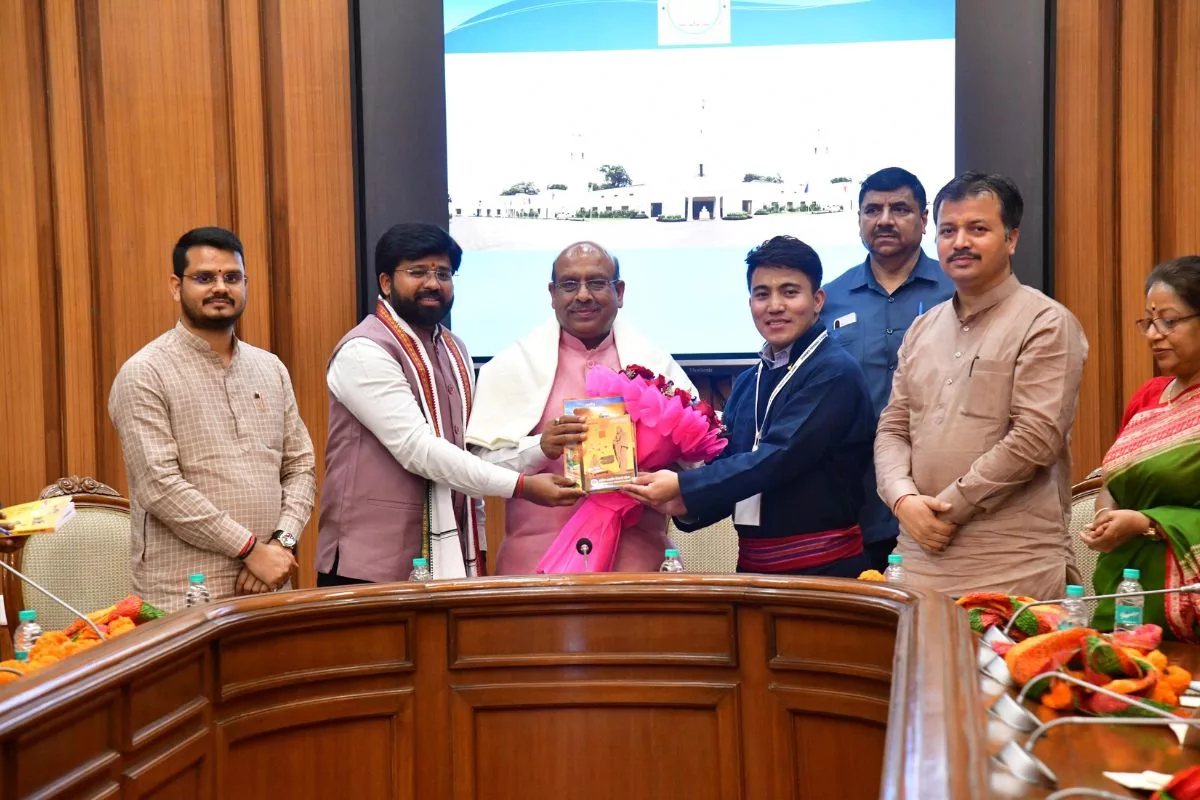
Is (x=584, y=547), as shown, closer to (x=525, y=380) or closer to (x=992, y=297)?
(x=525, y=380)

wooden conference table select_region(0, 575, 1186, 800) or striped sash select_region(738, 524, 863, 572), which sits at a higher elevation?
striped sash select_region(738, 524, 863, 572)

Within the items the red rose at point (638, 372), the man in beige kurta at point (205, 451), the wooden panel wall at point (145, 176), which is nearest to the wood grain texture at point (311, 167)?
the wooden panel wall at point (145, 176)

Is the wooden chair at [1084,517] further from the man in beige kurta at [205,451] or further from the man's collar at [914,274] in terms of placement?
the man in beige kurta at [205,451]

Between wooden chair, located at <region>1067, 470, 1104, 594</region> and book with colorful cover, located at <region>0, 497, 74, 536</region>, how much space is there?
252 centimetres

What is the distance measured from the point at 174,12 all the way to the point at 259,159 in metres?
0.57

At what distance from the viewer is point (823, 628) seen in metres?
2.44

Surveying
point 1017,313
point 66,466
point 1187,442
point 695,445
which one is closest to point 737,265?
point 695,445

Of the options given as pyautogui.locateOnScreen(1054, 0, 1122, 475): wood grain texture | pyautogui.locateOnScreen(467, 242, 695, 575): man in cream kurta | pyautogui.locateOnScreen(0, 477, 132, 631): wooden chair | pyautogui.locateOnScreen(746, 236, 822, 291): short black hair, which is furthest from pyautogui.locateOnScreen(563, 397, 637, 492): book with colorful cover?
pyautogui.locateOnScreen(1054, 0, 1122, 475): wood grain texture

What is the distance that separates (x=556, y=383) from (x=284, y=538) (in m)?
0.81

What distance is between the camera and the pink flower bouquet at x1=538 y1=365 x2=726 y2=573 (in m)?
3.03

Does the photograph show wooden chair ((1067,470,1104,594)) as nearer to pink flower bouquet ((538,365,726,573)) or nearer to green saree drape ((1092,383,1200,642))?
green saree drape ((1092,383,1200,642))

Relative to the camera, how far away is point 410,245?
10.9 ft

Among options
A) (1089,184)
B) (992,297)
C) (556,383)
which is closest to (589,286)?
(556,383)

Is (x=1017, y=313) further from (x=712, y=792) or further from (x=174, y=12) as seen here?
(x=174, y=12)
